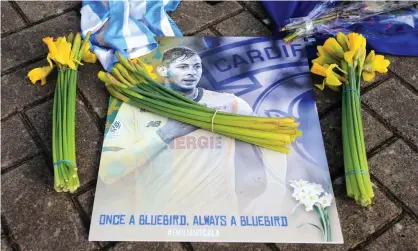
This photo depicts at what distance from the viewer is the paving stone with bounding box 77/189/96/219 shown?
149 centimetres

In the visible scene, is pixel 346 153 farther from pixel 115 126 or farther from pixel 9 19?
pixel 9 19

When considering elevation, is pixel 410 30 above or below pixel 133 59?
below

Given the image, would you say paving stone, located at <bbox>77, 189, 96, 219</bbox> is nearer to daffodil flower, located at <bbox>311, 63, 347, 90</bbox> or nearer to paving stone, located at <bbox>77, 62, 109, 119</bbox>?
paving stone, located at <bbox>77, 62, 109, 119</bbox>

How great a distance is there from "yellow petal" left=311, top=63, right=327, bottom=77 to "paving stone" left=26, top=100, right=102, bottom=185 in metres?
→ 0.79

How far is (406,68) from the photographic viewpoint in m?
1.88

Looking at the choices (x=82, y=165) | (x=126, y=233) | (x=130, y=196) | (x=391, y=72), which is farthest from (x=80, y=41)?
→ (x=391, y=72)

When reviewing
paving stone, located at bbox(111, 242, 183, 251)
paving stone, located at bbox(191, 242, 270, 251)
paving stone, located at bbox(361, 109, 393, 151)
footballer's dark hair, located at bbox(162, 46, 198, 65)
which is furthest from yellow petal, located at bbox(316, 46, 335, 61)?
paving stone, located at bbox(111, 242, 183, 251)

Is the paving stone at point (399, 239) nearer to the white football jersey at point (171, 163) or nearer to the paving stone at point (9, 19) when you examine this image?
the white football jersey at point (171, 163)

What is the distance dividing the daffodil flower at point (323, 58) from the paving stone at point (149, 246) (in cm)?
84

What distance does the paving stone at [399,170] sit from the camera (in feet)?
5.06

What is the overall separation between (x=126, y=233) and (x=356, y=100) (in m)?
0.87

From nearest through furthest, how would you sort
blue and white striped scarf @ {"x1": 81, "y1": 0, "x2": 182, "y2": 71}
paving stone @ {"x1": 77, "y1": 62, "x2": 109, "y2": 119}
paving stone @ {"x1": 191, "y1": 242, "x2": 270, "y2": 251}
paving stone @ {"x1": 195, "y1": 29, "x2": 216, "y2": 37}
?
paving stone @ {"x1": 191, "y1": 242, "x2": 270, "y2": 251}, paving stone @ {"x1": 77, "y1": 62, "x2": 109, "y2": 119}, blue and white striped scarf @ {"x1": 81, "y1": 0, "x2": 182, "y2": 71}, paving stone @ {"x1": 195, "y1": 29, "x2": 216, "y2": 37}

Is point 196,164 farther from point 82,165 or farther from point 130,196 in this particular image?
point 82,165

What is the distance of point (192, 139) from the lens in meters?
1.63
